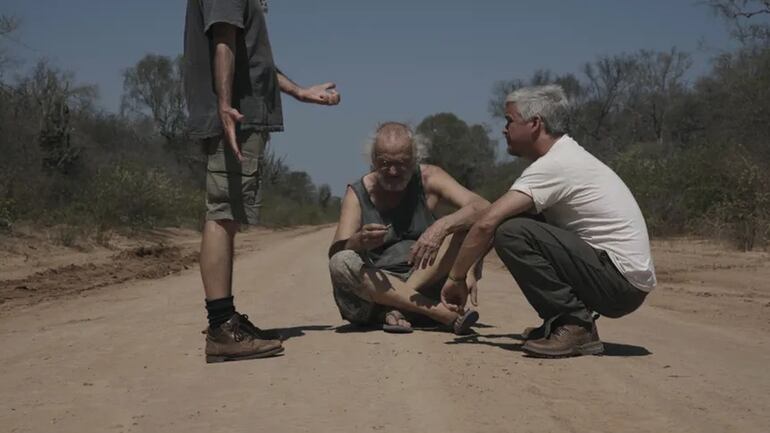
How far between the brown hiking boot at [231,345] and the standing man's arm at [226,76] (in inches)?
30.7

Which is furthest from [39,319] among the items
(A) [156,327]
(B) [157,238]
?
(B) [157,238]

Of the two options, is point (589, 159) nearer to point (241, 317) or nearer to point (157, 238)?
point (241, 317)

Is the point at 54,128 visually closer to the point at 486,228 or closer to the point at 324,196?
the point at 486,228

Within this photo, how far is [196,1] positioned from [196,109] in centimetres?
52

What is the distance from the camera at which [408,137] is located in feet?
14.0

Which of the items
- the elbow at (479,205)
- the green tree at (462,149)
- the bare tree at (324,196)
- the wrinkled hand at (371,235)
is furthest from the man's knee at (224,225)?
the bare tree at (324,196)

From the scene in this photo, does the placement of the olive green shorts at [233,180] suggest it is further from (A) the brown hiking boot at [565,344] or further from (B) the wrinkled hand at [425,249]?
(A) the brown hiking boot at [565,344]

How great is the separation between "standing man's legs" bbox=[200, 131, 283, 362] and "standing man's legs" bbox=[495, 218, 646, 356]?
3.89 feet

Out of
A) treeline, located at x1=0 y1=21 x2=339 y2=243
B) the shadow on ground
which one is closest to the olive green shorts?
the shadow on ground

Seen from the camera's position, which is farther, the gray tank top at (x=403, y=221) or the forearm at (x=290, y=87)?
the gray tank top at (x=403, y=221)

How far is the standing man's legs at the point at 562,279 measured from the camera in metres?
3.71

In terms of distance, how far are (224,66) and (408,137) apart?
3.46ft

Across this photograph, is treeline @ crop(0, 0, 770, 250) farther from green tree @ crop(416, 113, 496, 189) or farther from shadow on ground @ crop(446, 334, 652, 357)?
green tree @ crop(416, 113, 496, 189)

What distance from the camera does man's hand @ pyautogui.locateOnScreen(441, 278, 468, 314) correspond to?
4000mm
